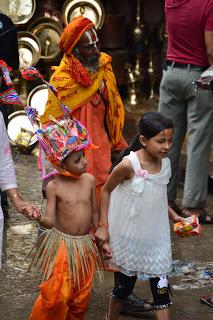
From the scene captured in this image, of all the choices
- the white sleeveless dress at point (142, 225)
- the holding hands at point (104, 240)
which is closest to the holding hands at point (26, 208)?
the holding hands at point (104, 240)

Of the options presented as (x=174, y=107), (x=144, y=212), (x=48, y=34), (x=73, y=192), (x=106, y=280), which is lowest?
(x=106, y=280)

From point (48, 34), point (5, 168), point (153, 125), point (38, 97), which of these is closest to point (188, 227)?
point (153, 125)

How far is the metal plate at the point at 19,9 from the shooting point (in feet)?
31.1

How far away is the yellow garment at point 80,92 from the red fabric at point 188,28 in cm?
95

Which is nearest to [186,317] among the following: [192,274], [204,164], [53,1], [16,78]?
[192,274]

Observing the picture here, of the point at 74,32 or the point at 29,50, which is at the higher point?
the point at 74,32

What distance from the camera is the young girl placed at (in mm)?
4461

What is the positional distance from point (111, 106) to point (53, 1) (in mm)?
4592

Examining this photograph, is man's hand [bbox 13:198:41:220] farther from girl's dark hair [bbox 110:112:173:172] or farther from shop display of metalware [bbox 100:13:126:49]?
shop display of metalware [bbox 100:13:126:49]

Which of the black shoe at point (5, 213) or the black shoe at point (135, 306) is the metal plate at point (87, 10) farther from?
the black shoe at point (135, 306)

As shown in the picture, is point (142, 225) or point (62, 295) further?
point (142, 225)

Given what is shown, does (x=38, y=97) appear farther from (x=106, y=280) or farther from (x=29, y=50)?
(x=106, y=280)

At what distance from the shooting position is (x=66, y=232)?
14.6 feet

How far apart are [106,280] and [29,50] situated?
14.7ft
